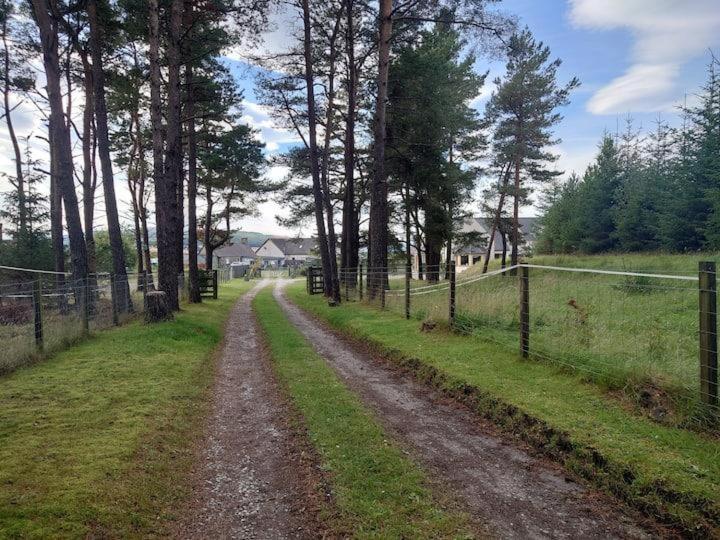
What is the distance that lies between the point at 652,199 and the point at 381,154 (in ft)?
59.3

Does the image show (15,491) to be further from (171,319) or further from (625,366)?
(171,319)

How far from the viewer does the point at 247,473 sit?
3623 mm

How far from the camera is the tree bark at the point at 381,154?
13.5 meters

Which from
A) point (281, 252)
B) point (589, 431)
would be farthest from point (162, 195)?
point (281, 252)

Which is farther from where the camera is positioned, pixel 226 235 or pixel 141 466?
pixel 226 235

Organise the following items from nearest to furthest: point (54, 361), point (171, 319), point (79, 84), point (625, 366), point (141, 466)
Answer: point (141, 466) < point (625, 366) < point (54, 361) < point (171, 319) < point (79, 84)

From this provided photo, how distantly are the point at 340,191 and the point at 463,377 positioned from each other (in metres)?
22.0

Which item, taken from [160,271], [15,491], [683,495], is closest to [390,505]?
[683,495]

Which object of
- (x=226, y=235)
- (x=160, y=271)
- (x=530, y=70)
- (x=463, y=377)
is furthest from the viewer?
(x=226, y=235)

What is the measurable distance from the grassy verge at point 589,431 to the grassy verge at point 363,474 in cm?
132

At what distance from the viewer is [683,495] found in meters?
2.89

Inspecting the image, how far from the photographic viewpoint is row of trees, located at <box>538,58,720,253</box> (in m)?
18.5

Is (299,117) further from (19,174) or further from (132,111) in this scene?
(19,174)

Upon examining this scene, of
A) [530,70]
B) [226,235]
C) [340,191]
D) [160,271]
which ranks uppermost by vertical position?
[530,70]
